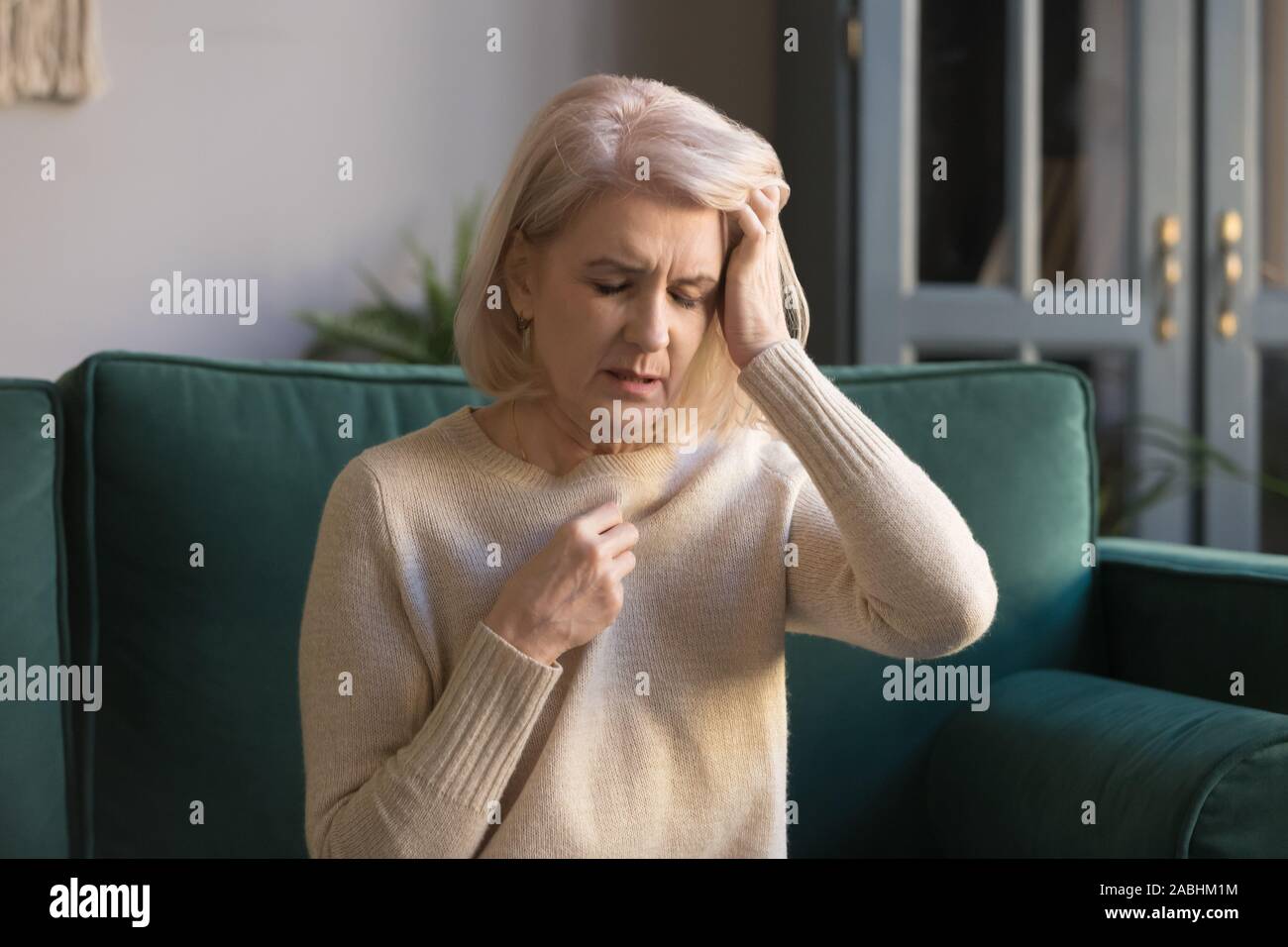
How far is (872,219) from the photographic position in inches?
99.0

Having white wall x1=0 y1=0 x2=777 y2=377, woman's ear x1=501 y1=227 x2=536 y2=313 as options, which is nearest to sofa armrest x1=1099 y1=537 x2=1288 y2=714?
woman's ear x1=501 y1=227 x2=536 y2=313

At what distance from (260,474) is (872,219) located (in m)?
1.45

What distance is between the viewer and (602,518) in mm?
1034

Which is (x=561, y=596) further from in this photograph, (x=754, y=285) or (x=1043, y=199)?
(x=1043, y=199)

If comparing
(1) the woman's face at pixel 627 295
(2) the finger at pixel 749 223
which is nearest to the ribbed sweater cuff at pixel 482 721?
(1) the woman's face at pixel 627 295

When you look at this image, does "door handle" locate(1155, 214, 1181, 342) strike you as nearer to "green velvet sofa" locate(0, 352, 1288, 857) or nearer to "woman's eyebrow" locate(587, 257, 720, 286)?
"green velvet sofa" locate(0, 352, 1288, 857)

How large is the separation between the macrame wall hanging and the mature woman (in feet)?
5.85

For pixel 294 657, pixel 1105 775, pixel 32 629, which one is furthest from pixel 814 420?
pixel 32 629

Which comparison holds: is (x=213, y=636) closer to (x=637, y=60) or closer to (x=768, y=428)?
(x=768, y=428)

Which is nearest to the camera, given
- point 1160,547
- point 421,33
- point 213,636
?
point 213,636

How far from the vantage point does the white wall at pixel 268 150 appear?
2.59 m

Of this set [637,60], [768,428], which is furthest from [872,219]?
[768,428]

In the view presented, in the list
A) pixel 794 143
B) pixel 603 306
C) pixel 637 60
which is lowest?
pixel 603 306

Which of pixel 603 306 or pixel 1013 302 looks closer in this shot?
pixel 603 306
